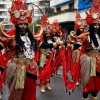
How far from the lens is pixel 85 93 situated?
15.5ft

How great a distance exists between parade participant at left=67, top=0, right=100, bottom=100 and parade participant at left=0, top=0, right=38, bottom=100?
971mm

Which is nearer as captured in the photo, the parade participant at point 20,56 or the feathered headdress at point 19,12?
the parade participant at point 20,56

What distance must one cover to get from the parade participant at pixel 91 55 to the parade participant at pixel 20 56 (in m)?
0.97

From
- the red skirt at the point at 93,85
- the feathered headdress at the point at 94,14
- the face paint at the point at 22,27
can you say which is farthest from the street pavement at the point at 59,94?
the face paint at the point at 22,27

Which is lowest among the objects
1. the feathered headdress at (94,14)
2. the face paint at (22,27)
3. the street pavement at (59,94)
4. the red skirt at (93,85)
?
the street pavement at (59,94)

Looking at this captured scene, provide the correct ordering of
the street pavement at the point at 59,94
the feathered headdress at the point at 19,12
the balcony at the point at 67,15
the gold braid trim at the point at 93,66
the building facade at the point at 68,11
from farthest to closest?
1. the balcony at the point at 67,15
2. the building facade at the point at 68,11
3. the street pavement at the point at 59,94
4. the gold braid trim at the point at 93,66
5. the feathered headdress at the point at 19,12

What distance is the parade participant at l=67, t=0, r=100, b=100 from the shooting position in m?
4.49

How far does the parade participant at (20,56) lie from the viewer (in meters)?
3.84

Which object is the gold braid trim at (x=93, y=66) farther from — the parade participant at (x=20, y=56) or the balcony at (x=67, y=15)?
the balcony at (x=67, y=15)

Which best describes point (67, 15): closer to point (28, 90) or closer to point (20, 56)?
point (20, 56)

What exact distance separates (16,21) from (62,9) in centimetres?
2165

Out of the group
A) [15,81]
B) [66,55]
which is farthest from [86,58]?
[15,81]

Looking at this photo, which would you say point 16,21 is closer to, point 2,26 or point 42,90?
point 2,26

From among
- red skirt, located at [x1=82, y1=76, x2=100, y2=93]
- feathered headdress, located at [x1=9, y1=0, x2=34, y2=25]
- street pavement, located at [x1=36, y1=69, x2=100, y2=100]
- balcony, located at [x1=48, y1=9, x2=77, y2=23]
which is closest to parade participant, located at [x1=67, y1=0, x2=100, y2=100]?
red skirt, located at [x1=82, y1=76, x2=100, y2=93]
